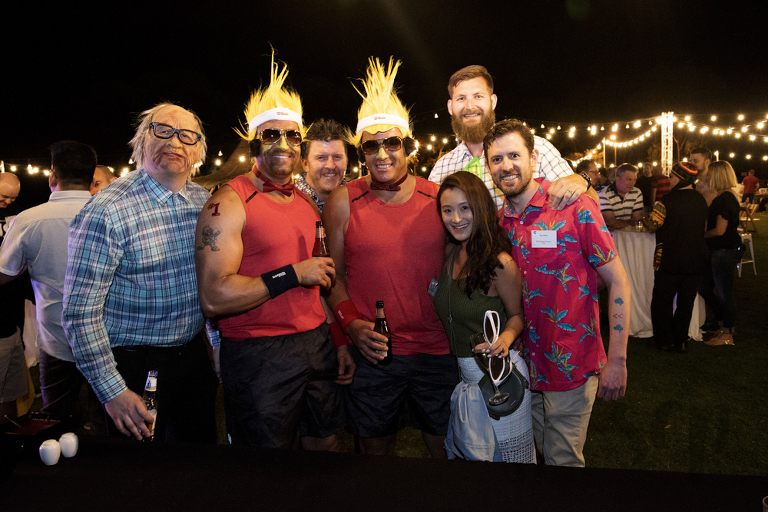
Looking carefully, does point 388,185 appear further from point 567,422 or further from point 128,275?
point 567,422

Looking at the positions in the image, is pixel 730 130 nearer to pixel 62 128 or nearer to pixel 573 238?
pixel 573 238

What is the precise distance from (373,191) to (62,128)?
19.2 m

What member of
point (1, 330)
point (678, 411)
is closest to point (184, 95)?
point (1, 330)

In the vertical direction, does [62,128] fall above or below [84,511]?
above

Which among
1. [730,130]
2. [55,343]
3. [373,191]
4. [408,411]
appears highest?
[730,130]

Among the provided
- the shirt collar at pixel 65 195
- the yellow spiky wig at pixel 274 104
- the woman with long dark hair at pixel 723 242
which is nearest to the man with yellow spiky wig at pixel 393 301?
the yellow spiky wig at pixel 274 104

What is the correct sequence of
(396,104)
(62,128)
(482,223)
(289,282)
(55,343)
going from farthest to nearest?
1. (62,128)
2. (55,343)
3. (396,104)
4. (482,223)
5. (289,282)

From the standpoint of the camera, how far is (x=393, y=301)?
280 centimetres

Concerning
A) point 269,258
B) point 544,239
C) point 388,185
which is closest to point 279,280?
point 269,258

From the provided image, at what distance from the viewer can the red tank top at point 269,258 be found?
246 centimetres

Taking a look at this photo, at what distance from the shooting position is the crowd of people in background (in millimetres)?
2322

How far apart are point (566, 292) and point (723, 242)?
5.80 metres

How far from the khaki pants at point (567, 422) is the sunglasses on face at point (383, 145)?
183 cm

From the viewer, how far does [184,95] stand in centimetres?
1898
